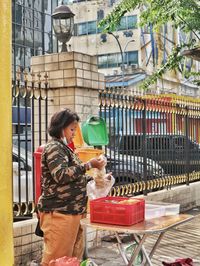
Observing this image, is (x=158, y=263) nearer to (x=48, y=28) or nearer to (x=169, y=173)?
(x=169, y=173)

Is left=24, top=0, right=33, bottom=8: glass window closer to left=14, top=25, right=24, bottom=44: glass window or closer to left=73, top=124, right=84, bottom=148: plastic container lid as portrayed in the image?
left=14, top=25, right=24, bottom=44: glass window

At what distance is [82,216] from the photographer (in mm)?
4086

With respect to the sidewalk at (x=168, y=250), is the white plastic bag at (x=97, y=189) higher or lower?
higher

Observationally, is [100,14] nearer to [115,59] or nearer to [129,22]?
[129,22]

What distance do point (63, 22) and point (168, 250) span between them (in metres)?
3.50

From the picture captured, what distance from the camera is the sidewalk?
570cm

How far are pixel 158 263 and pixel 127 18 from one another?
38108mm

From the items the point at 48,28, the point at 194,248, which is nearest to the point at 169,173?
the point at 194,248

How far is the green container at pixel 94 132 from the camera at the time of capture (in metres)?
5.45

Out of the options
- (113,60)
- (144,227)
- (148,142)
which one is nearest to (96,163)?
(144,227)

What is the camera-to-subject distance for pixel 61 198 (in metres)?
3.93

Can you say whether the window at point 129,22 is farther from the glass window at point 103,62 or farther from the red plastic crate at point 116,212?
the red plastic crate at point 116,212

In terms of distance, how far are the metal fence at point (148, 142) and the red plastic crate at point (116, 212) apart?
10.7 ft

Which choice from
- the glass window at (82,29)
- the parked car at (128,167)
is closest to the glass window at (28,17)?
the glass window at (82,29)
